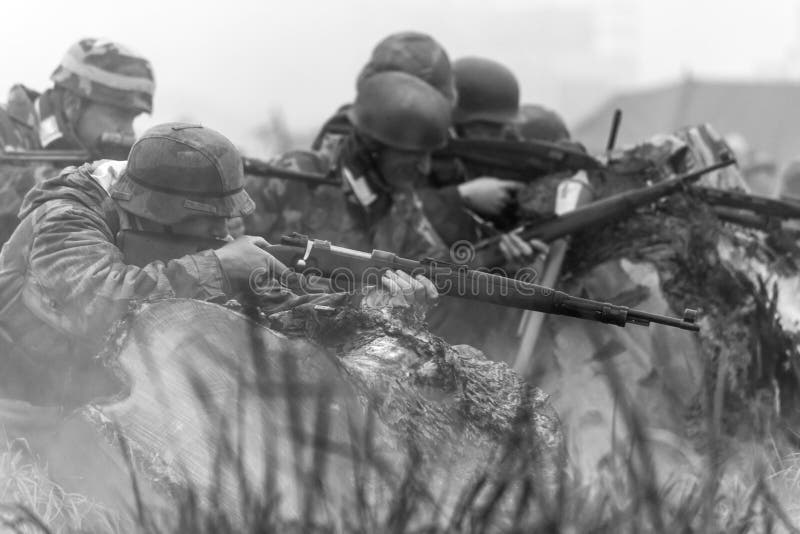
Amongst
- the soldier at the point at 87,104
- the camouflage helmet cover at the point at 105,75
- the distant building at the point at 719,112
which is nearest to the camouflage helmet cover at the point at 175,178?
the soldier at the point at 87,104

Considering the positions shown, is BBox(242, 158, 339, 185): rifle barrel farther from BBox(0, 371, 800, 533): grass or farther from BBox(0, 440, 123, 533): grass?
BBox(0, 371, 800, 533): grass

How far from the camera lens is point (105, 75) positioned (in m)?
6.52

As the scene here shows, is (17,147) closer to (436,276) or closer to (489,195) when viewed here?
(489,195)

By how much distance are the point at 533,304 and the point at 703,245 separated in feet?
8.40

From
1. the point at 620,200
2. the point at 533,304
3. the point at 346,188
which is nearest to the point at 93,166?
the point at 533,304

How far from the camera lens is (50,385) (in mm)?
4523

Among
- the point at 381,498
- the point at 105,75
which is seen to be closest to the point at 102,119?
the point at 105,75

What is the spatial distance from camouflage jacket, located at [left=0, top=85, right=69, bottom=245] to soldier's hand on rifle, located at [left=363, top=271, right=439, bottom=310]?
8.97 feet

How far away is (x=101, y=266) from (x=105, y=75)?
276 cm

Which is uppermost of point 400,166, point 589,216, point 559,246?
point 400,166

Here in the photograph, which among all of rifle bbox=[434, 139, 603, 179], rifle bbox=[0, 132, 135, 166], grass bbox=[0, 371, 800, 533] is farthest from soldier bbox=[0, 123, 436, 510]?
rifle bbox=[434, 139, 603, 179]

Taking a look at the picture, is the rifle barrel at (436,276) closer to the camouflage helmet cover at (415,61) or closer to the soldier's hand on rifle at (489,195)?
the soldier's hand on rifle at (489,195)

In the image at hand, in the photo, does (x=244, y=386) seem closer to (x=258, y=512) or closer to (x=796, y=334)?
(x=258, y=512)

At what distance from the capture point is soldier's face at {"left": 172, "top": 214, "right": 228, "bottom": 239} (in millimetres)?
4340
